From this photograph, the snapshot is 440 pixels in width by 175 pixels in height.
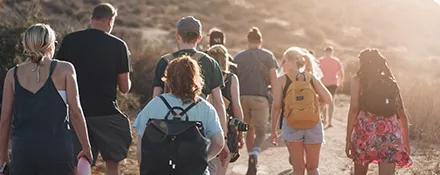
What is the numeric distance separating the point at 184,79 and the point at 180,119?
0.25m

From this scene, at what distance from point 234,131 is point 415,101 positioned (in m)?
9.36

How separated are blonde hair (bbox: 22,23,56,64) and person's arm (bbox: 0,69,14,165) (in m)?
0.23

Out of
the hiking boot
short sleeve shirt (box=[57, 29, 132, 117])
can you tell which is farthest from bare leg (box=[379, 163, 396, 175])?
the hiking boot

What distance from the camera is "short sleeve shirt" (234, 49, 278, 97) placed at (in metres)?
9.20

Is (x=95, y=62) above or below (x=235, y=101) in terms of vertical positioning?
above

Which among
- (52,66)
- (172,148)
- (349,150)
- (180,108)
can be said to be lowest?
(349,150)

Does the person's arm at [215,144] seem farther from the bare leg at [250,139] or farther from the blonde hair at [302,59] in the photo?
the bare leg at [250,139]

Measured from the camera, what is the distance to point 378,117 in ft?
22.2

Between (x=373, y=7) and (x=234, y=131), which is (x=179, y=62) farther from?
(x=373, y=7)

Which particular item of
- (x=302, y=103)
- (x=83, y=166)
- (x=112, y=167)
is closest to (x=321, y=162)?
(x=302, y=103)

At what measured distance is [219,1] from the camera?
56.9m

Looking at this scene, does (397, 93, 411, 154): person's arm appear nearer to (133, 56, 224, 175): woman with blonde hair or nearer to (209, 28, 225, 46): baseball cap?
(209, 28, 225, 46): baseball cap

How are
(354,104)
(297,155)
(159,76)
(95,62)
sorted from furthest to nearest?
(297,155), (354,104), (95,62), (159,76)

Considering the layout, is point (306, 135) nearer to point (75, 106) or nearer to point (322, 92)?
point (322, 92)
